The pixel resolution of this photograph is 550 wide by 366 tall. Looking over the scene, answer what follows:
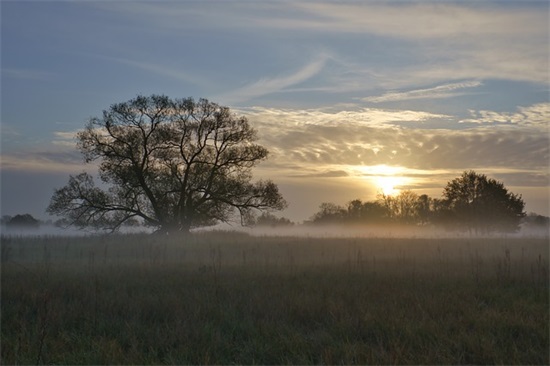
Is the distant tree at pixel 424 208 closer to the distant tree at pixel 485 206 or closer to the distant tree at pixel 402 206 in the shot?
the distant tree at pixel 402 206

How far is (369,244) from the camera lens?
25.5 metres

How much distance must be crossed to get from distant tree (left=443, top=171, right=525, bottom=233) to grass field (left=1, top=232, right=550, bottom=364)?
143 feet

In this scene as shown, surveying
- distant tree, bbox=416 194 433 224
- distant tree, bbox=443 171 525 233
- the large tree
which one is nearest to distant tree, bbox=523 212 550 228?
distant tree, bbox=416 194 433 224

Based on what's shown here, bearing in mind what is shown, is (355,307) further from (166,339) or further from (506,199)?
(506,199)

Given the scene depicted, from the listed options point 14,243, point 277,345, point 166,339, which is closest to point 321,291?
point 277,345

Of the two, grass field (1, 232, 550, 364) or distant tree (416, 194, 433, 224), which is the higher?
distant tree (416, 194, 433, 224)

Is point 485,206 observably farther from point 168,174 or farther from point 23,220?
point 23,220

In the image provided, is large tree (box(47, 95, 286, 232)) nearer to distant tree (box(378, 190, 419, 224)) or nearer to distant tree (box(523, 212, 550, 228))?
distant tree (box(378, 190, 419, 224))

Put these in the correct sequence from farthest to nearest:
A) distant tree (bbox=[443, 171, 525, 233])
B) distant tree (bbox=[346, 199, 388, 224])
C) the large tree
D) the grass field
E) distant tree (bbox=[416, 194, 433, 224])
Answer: distant tree (bbox=[346, 199, 388, 224]) < distant tree (bbox=[416, 194, 433, 224]) < distant tree (bbox=[443, 171, 525, 233]) < the large tree < the grass field

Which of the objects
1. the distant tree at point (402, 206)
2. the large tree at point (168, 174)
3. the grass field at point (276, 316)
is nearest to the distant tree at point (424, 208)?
the distant tree at point (402, 206)

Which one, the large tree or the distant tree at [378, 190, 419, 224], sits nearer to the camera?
the large tree

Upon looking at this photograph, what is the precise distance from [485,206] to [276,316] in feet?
165

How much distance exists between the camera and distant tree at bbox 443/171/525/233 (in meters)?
53.5

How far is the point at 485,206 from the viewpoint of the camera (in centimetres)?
5353
